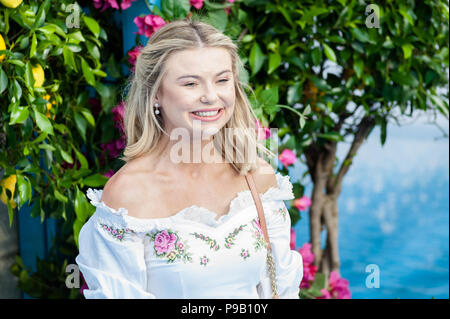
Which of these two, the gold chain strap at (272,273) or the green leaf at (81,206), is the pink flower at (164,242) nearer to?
the gold chain strap at (272,273)

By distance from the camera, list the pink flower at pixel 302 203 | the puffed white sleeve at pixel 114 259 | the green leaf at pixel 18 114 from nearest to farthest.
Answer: the puffed white sleeve at pixel 114 259 → the green leaf at pixel 18 114 → the pink flower at pixel 302 203

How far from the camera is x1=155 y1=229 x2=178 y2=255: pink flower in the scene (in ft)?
3.74

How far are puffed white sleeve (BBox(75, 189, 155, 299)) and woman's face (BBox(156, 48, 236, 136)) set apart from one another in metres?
0.23

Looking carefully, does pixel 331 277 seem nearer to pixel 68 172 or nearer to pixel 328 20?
pixel 328 20

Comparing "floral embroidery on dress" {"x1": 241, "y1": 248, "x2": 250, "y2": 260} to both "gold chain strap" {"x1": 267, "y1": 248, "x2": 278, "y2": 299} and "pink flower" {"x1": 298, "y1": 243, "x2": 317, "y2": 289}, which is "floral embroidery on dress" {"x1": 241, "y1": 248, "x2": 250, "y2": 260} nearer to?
"gold chain strap" {"x1": 267, "y1": 248, "x2": 278, "y2": 299}

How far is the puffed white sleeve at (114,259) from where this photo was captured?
1.09 meters

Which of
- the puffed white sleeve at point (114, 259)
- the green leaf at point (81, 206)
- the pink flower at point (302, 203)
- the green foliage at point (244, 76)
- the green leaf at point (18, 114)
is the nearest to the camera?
the puffed white sleeve at point (114, 259)

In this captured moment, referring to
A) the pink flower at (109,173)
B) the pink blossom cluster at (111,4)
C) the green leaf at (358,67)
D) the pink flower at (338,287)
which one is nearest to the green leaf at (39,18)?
the pink blossom cluster at (111,4)

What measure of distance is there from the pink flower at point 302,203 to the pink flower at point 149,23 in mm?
824

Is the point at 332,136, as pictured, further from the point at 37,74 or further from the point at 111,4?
the point at 37,74

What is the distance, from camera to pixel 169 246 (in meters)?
1.14

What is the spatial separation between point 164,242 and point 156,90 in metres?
0.31

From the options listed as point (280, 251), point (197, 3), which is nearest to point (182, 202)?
point (280, 251)

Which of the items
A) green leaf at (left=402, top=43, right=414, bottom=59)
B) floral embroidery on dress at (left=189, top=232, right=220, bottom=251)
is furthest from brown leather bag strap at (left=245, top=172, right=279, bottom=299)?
green leaf at (left=402, top=43, right=414, bottom=59)
